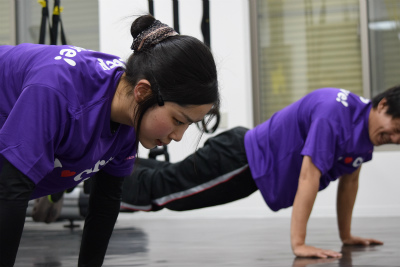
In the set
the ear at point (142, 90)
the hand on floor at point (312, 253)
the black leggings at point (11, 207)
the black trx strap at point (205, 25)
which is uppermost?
the black trx strap at point (205, 25)

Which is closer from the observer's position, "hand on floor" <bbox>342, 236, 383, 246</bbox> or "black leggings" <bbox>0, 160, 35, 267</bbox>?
"black leggings" <bbox>0, 160, 35, 267</bbox>

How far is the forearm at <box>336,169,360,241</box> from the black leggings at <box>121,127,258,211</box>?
0.34m

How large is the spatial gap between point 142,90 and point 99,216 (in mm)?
380

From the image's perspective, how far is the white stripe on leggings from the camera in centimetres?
238

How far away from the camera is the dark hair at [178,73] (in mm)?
1102

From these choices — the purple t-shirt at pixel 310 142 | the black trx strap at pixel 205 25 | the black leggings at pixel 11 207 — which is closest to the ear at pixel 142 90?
the black leggings at pixel 11 207

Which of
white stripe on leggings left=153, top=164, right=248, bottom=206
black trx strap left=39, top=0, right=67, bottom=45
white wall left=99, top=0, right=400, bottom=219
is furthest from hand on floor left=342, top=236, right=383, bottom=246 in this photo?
white wall left=99, top=0, right=400, bottom=219

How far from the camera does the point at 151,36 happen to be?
1.17m

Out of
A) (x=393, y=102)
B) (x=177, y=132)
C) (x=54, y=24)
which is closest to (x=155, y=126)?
(x=177, y=132)

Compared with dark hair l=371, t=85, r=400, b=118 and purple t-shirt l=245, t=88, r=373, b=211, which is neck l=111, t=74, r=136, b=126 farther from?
dark hair l=371, t=85, r=400, b=118

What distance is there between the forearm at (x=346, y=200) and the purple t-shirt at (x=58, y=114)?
130 cm

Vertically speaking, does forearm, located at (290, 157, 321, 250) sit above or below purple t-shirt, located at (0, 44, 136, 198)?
below

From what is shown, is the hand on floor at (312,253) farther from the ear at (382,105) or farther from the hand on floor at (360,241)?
the ear at (382,105)

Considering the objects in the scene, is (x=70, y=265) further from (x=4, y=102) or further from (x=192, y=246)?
(x=4, y=102)
